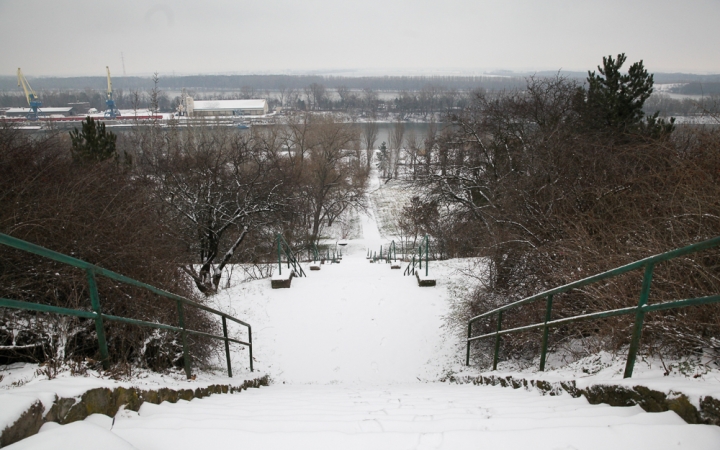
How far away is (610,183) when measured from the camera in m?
9.09

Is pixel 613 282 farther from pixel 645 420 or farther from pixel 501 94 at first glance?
pixel 501 94

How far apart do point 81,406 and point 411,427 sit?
6.77 ft

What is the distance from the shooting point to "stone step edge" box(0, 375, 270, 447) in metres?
1.90

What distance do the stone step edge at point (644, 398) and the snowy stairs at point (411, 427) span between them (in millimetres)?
72

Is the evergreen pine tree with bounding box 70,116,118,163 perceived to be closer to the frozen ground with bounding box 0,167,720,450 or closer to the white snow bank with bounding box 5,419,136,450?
the frozen ground with bounding box 0,167,720,450

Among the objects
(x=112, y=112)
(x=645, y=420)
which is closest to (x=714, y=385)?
(x=645, y=420)

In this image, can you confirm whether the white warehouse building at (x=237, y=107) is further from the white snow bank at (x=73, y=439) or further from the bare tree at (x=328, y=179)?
the white snow bank at (x=73, y=439)

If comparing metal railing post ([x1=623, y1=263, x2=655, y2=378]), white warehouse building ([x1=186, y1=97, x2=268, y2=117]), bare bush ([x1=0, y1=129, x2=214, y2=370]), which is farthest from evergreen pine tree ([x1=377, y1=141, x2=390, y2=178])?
metal railing post ([x1=623, y1=263, x2=655, y2=378])

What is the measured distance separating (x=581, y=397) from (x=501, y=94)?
795 inches

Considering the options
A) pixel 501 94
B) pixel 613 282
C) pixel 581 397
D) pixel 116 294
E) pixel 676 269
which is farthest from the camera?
pixel 501 94

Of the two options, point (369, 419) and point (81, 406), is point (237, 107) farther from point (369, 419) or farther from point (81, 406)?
point (81, 406)

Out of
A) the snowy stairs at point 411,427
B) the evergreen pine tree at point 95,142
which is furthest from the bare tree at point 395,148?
the snowy stairs at point 411,427

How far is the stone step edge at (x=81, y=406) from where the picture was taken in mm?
1904

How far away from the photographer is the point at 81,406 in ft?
7.35
